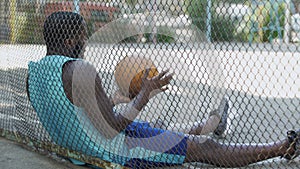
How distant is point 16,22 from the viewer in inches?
122

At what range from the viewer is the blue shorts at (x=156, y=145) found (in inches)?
94.6

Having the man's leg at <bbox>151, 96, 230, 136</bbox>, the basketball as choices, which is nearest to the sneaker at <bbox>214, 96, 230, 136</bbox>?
the man's leg at <bbox>151, 96, 230, 136</bbox>

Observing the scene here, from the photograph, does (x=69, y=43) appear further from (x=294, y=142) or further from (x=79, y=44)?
(x=294, y=142)

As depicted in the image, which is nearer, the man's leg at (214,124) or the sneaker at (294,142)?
the sneaker at (294,142)

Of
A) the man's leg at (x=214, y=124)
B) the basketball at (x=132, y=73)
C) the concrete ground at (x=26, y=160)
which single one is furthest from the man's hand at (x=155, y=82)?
the man's leg at (x=214, y=124)

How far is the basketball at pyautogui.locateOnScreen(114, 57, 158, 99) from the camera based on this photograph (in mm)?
2416

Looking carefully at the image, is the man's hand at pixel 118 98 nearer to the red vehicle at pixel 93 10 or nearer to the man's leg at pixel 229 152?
the man's leg at pixel 229 152

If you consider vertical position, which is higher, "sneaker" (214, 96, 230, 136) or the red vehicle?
the red vehicle

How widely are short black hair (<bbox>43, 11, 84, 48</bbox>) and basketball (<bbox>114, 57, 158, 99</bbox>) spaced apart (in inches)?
12.4

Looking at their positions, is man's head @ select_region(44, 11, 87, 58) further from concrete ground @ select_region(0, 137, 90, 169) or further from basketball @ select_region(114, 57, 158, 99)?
concrete ground @ select_region(0, 137, 90, 169)

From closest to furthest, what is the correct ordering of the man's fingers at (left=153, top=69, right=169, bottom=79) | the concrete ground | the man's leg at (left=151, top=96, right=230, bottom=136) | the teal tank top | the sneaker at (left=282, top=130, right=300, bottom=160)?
the man's fingers at (left=153, top=69, right=169, bottom=79)
the teal tank top
the sneaker at (left=282, top=130, right=300, bottom=160)
the concrete ground
the man's leg at (left=151, top=96, right=230, bottom=136)

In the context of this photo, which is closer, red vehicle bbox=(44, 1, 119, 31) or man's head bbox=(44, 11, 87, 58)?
man's head bbox=(44, 11, 87, 58)

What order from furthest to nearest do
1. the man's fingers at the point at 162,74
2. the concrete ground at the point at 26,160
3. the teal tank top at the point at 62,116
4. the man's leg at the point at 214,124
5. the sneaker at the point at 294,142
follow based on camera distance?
1. the man's leg at the point at 214,124
2. the concrete ground at the point at 26,160
3. the sneaker at the point at 294,142
4. the teal tank top at the point at 62,116
5. the man's fingers at the point at 162,74

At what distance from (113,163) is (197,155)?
0.45 m
